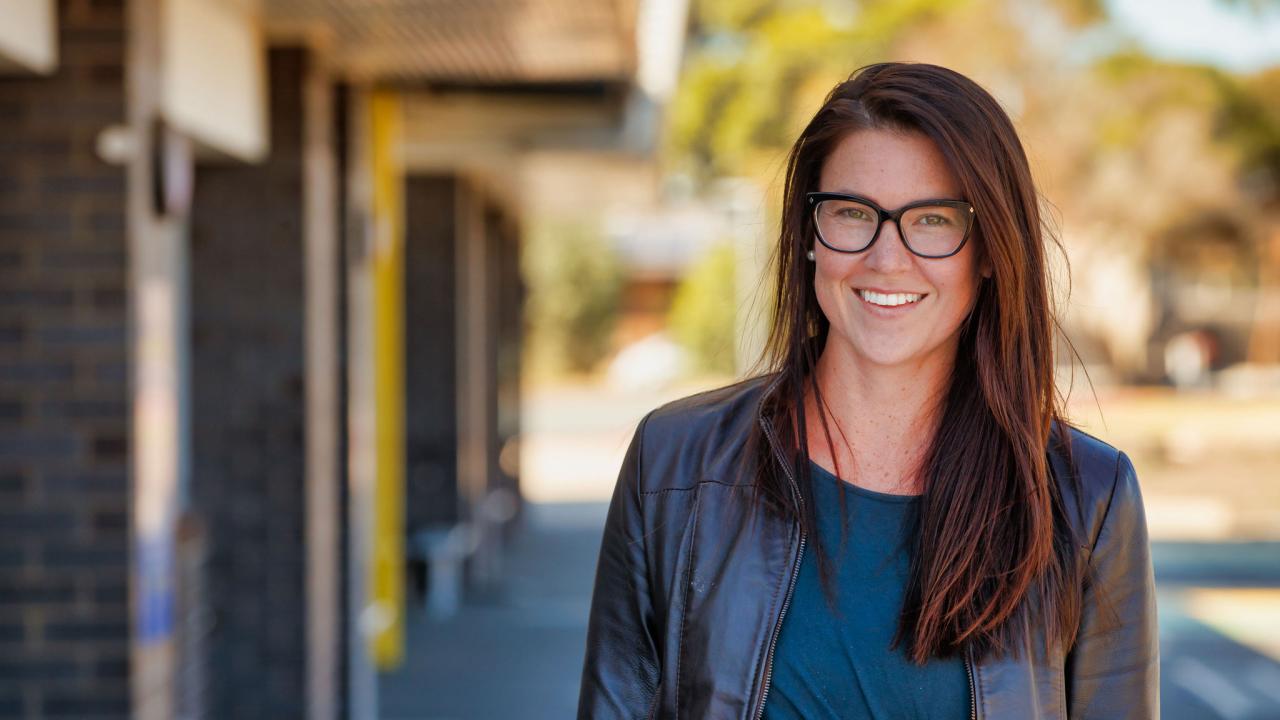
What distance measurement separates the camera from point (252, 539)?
18.6 feet

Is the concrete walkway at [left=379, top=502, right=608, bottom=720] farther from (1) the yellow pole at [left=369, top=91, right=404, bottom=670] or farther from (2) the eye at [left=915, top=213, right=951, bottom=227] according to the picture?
(2) the eye at [left=915, top=213, right=951, bottom=227]

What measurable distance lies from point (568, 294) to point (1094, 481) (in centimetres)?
3813

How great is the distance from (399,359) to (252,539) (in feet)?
16.3

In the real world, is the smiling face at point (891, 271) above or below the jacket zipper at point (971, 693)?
above

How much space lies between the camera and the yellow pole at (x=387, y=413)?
281 inches

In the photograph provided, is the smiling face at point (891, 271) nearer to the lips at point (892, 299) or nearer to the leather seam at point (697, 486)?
the lips at point (892, 299)

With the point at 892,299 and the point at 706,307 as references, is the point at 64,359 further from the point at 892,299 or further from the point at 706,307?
the point at 706,307

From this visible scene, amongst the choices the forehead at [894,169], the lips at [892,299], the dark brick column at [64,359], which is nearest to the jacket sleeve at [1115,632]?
the lips at [892,299]

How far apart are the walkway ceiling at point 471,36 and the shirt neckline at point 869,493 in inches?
134

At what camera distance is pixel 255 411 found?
5.68 metres

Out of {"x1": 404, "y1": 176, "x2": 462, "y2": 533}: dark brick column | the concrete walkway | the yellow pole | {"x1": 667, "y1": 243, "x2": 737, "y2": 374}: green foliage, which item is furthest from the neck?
{"x1": 667, "y1": 243, "x2": 737, "y2": 374}: green foliage

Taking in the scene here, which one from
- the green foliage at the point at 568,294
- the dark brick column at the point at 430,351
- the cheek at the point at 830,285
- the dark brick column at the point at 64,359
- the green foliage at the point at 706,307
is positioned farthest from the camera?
the green foliage at the point at 568,294

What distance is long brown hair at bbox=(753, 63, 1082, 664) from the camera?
5.99ft

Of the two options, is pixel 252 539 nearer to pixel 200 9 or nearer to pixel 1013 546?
pixel 200 9
